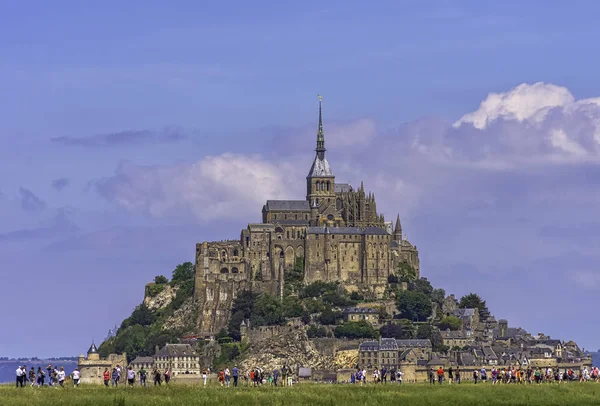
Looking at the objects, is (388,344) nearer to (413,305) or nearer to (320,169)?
(413,305)

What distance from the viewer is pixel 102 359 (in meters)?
150

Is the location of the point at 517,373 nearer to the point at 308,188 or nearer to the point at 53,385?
the point at 53,385

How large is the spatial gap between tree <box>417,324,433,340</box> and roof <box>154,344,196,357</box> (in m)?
24.4

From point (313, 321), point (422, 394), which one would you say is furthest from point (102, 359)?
point (422, 394)

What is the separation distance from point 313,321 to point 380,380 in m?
61.3

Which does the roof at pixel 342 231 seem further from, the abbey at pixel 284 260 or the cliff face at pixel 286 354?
the cliff face at pixel 286 354

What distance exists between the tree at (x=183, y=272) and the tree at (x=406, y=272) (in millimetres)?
24520

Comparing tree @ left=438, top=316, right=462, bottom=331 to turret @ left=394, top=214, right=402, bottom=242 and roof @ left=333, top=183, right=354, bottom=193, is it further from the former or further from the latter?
roof @ left=333, top=183, right=354, bottom=193

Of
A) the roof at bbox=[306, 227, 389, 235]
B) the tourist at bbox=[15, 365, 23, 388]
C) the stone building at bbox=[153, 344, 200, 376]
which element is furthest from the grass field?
the roof at bbox=[306, 227, 389, 235]

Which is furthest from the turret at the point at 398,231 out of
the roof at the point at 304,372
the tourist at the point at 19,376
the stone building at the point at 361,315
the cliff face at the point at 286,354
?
the tourist at the point at 19,376

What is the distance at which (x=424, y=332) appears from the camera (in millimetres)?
148500

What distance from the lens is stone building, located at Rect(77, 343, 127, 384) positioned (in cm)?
14200

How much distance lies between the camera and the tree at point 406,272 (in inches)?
6127

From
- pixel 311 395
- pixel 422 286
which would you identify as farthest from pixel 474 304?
pixel 311 395
